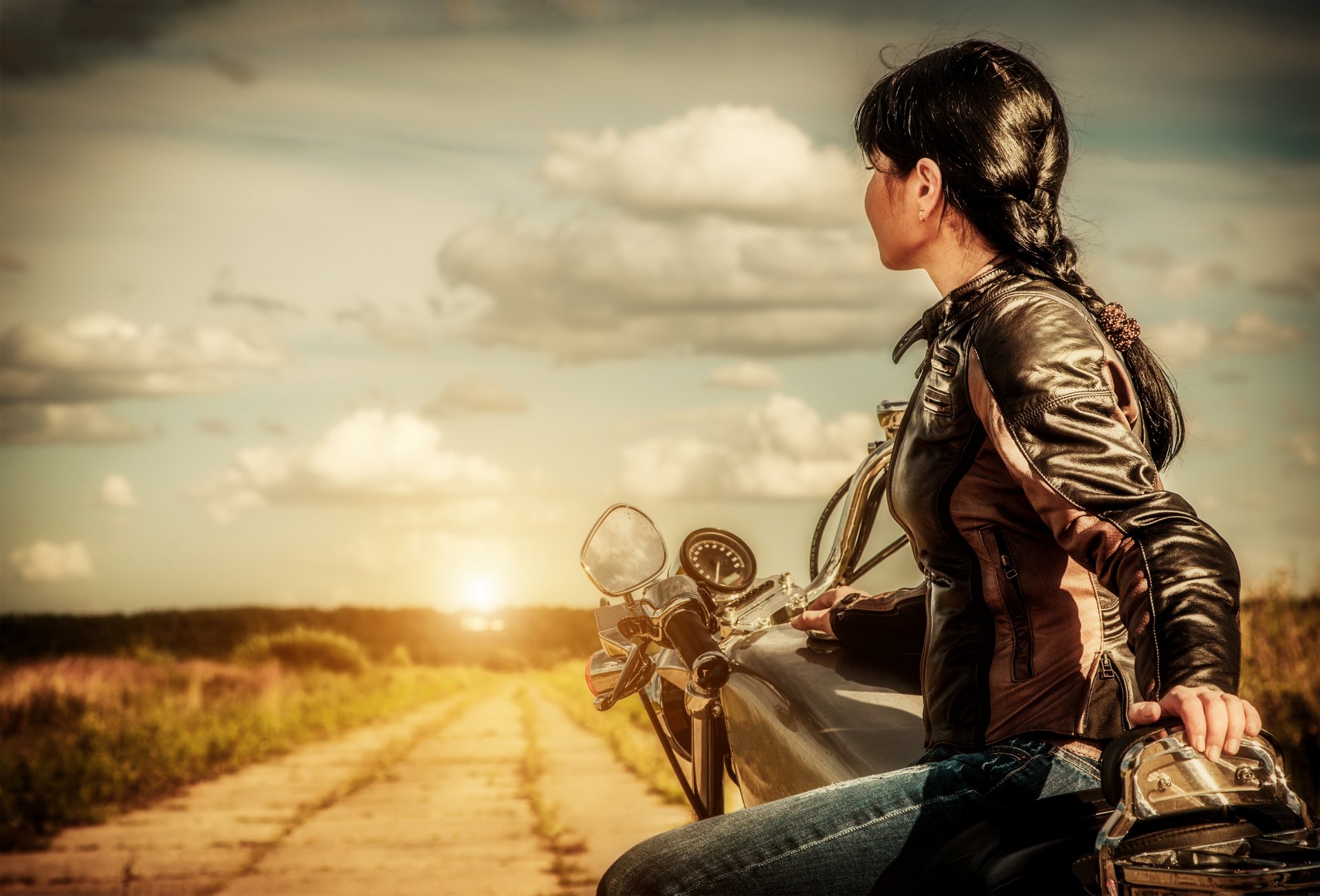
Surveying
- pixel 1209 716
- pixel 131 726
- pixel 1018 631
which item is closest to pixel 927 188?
pixel 1018 631

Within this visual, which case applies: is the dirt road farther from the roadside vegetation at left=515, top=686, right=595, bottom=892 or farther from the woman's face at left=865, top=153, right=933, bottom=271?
the woman's face at left=865, top=153, right=933, bottom=271

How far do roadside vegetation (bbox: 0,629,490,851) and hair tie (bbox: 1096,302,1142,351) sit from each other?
6984 millimetres

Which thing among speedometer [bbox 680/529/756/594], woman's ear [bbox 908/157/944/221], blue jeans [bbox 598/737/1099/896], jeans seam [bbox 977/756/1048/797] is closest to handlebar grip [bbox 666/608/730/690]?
speedometer [bbox 680/529/756/594]

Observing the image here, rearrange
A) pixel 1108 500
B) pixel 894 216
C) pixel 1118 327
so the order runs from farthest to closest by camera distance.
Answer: pixel 894 216
pixel 1118 327
pixel 1108 500

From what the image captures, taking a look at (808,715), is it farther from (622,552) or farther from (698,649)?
(622,552)

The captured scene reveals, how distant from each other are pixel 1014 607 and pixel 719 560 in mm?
1068

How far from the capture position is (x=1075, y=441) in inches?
53.7

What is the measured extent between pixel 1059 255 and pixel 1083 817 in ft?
2.41

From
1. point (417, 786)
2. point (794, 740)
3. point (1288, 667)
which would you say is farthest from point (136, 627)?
point (794, 740)

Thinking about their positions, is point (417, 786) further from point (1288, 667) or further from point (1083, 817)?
point (1083, 817)

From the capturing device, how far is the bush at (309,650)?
21516 millimetres

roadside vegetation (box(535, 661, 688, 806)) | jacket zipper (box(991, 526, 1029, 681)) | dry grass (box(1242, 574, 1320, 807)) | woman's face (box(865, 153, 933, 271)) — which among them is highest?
woman's face (box(865, 153, 933, 271))

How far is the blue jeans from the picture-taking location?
1374 mm

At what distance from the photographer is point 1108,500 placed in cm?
134
